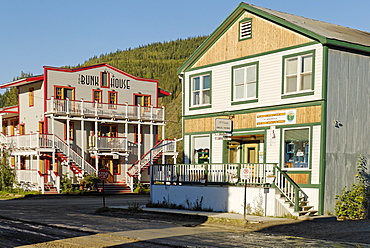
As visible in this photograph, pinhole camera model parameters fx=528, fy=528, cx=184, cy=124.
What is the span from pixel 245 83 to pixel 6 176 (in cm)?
2657

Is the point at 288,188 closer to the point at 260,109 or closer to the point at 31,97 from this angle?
the point at 260,109

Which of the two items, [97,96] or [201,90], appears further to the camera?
[97,96]

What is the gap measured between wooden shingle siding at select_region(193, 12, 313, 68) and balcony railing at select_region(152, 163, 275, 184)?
5052 millimetres

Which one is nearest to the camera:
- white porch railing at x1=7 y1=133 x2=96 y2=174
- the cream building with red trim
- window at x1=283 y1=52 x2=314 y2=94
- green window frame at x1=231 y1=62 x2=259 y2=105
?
window at x1=283 y1=52 x2=314 y2=94

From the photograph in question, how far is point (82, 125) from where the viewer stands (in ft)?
138

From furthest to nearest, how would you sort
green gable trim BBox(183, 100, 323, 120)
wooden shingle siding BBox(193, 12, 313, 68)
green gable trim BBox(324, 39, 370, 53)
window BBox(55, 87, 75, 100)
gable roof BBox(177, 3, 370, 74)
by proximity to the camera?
1. window BBox(55, 87, 75, 100)
2. wooden shingle siding BBox(193, 12, 313, 68)
3. green gable trim BBox(183, 100, 323, 120)
4. gable roof BBox(177, 3, 370, 74)
5. green gable trim BBox(324, 39, 370, 53)

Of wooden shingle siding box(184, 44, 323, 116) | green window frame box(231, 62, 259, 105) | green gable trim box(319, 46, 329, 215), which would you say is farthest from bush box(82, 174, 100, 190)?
green gable trim box(319, 46, 329, 215)

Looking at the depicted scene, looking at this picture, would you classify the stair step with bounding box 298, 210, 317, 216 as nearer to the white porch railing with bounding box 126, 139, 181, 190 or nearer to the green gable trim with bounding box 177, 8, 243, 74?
the green gable trim with bounding box 177, 8, 243, 74

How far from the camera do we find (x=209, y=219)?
19.4 metres

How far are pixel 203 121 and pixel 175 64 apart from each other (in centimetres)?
12734

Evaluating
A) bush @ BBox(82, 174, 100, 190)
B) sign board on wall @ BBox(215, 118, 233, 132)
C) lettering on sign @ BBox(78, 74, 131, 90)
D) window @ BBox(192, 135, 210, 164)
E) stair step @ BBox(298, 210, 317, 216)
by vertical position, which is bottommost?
bush @ BBox(82, 174, 100, 190)

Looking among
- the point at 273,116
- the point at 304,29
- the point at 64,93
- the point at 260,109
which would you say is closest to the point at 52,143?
the point at 64,93

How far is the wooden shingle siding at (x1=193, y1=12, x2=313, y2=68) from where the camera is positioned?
2142 centimetres

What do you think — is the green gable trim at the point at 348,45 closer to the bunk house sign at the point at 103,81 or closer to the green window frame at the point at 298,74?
the green window frame at the point at 298,74
